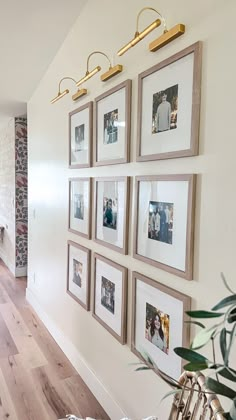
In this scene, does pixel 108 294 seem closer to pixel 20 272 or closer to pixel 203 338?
pixel 203 338

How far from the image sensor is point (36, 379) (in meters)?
2.32

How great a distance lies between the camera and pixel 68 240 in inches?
102

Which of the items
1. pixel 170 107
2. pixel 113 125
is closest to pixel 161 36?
pixel 170 107

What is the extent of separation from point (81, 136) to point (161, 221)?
1097mm

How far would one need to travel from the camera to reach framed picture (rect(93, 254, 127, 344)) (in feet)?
5.84

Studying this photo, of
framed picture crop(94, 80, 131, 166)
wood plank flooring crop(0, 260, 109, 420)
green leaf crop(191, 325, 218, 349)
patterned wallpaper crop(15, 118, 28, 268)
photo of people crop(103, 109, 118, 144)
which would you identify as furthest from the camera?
patterned wallpaper crop(15, 118, 28, 268)

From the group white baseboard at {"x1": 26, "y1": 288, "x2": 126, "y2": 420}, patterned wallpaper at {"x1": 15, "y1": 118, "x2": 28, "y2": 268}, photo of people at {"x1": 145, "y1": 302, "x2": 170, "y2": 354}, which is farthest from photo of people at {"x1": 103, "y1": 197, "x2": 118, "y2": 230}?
patterned wallpaper at {"x1": 15, "y1": 118, "x2": 28, "y2": 268}

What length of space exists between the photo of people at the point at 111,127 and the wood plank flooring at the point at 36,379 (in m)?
1.66

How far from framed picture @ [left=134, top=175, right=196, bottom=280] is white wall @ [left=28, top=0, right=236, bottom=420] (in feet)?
0.12

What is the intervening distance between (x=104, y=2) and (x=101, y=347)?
6.92 ft

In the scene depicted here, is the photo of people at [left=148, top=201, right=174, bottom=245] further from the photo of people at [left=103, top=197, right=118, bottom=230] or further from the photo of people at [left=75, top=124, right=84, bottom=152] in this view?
the photo of people at [left=75, top=124, right=84, bottom=152]

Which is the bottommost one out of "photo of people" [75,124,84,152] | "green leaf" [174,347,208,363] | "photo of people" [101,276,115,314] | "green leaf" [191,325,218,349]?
"photo of people" [101,276,115,314]

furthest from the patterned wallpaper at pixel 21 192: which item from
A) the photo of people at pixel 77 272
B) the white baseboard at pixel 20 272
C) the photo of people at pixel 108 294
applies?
the photo of people at pixel 108 294

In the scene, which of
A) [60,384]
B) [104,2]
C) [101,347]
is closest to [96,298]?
[101,347]
